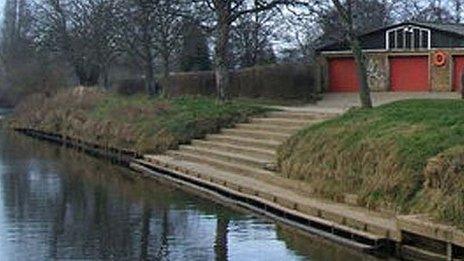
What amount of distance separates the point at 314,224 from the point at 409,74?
3392cm

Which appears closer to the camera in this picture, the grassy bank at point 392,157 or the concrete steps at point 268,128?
the grassy bank at point 392,157

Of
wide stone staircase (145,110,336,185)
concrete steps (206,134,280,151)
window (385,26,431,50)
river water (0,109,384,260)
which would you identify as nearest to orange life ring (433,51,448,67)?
window (385,26,431,50)

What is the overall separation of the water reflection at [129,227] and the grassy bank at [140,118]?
4.92 metres

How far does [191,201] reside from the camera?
69.6ft

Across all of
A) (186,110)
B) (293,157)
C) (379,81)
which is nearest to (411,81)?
(379,81)

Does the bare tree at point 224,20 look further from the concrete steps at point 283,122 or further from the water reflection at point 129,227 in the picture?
the water reflection at point 129,227

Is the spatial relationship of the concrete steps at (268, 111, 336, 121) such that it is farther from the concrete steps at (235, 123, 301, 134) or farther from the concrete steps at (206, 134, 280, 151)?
the concrete steps at (206, 134, 280, 151)

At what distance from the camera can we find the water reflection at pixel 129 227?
1448 cm

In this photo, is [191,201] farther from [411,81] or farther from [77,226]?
[411,81]

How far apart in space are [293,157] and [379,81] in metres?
29.6

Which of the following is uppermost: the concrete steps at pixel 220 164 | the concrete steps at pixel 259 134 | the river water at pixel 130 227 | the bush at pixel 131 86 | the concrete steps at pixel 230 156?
the bush at pixel 131 86

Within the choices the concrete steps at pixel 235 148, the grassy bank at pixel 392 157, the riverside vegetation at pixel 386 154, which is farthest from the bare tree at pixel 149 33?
the grassy bank at pixel 392 157

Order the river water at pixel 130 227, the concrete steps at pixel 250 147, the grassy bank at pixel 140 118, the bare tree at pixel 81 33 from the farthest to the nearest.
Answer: the bare tree at pixel 81 33
the grassy bank at pixel 140 118
the concrete steps at pixel 250 147
the river water at pixel 130 227

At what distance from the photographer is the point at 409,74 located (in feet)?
161
